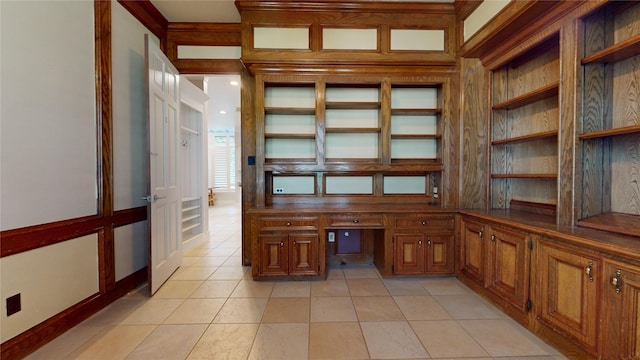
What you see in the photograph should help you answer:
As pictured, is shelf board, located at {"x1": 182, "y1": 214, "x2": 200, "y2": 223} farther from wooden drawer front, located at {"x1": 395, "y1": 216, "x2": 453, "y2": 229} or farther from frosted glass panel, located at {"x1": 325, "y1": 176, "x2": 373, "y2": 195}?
wooden drawer front, located at {"x1": 395, "y1": 216, "x2": 453, "y2": 229}

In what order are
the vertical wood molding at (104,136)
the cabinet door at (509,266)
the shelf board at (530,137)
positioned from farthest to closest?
the vertical wood molding at (104,136) → the shelf board at (530,137) → the cabinet door at (509,266)

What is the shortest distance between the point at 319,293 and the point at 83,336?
6.15ft

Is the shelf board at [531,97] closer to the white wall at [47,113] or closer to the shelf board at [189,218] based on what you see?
the white wall at [47,113]

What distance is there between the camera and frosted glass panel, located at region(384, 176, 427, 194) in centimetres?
335

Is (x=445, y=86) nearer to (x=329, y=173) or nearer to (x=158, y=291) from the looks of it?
(x=329, y=173)

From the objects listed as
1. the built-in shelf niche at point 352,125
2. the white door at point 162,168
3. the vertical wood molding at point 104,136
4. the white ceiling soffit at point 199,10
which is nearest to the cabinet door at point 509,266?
the built-in shelf niche at point 352,125

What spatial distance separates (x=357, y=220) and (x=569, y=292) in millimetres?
1731

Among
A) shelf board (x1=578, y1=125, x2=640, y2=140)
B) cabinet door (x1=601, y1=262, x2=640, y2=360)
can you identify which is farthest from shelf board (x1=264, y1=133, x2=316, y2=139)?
cabinet door (x1=601, y1=262, x2=640, y2=360)

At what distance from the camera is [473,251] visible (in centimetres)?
263

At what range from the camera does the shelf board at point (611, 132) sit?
→ 151 centimetres

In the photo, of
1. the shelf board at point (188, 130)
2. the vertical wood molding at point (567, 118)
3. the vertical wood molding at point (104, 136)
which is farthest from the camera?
the shelf board at point (188, 130)

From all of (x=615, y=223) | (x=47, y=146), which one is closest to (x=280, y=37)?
(x=47, y=146)

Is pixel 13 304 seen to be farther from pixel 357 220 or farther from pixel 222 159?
pixel 222 159

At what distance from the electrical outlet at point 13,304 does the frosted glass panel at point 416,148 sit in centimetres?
356
